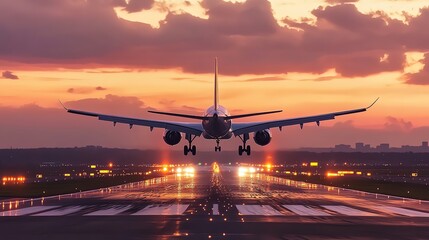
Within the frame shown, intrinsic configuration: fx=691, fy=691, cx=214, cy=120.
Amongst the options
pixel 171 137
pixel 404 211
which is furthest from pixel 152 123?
pixel 404 211

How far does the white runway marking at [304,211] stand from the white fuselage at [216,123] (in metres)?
15.0

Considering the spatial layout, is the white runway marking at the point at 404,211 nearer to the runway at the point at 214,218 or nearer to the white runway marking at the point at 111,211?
the runway at the point at 214,218

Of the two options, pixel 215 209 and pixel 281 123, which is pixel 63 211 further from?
pixel 281 123

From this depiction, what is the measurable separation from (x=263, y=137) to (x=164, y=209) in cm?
2616

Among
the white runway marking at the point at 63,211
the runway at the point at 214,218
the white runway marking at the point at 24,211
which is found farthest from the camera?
the white runway marking at the point at 63,211

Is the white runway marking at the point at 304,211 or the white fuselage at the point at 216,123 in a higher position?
the white fuselage at the point at 216,123

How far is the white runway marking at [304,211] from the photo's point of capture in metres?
47.3

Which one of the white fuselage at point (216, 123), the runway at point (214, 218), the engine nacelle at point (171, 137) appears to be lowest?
the runway at point (214, 218)

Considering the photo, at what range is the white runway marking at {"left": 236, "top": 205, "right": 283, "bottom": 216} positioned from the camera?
157 feet

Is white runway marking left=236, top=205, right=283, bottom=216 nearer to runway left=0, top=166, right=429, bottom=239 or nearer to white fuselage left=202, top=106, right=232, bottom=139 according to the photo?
runway left=0, top=166, right=429, bottom=239

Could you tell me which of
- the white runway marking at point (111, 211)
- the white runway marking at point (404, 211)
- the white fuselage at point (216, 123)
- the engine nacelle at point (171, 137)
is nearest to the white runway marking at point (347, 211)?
the white runway marking at point (404, 211)

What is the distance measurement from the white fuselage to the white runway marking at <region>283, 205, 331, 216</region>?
49.3 feet

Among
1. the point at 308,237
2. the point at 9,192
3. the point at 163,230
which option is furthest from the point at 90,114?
the point at 308,237

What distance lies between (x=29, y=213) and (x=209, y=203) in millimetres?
16097
